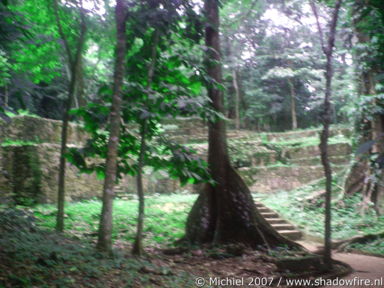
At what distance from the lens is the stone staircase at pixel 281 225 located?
1118 centimetres

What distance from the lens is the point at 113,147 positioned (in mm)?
6195

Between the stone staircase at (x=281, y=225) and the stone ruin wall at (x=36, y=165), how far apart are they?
3.73 m

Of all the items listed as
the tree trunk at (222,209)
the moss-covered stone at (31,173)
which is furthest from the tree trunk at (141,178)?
the moss-covered stone at (31,173)

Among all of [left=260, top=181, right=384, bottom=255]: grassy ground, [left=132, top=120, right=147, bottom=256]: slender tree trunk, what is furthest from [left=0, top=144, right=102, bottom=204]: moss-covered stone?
[left=260, top=181, right=384, bottom=255]: grassy ground

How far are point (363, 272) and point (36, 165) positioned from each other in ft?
30.3

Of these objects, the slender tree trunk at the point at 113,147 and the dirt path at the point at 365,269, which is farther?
the dirt path at the point at 365,269

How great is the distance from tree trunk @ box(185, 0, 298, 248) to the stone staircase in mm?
2584

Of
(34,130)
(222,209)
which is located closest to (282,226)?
(222,209)

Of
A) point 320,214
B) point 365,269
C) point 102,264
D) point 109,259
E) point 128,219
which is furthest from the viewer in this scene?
point 320,214

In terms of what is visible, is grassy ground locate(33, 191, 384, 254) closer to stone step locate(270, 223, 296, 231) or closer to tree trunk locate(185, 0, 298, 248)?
stone step locate(270, 223, 296, 231)

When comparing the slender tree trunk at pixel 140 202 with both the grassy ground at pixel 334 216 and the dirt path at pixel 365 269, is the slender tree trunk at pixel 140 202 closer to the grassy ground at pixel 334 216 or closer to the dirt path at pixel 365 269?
the dirt path at pixel 365 269

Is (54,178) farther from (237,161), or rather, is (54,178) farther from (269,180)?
(269,180)

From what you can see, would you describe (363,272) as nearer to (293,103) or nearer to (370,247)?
(370,247)

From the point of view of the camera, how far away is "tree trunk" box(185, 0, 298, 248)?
8602 millimetres
